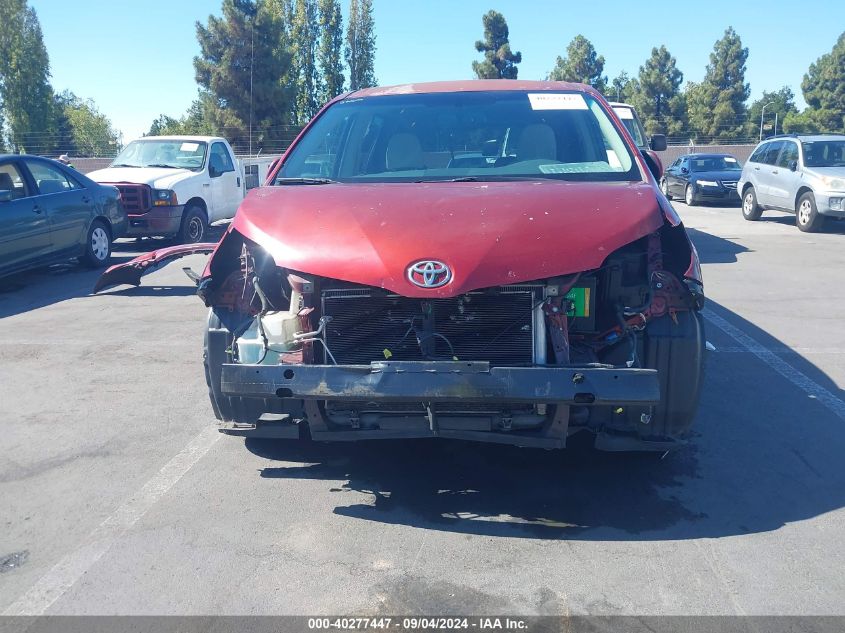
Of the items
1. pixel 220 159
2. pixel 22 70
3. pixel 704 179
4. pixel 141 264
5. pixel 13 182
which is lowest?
pixel 141 264

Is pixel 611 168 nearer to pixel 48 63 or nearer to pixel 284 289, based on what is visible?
pixel 284 289

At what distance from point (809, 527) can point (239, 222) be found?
3.03 metres

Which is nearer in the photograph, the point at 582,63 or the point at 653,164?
the point at 653,164

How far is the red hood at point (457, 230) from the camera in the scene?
3289 mm

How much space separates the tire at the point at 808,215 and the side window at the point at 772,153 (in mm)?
1699

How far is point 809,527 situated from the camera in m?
3.51

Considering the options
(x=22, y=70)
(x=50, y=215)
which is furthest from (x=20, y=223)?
(x=22, y=70)

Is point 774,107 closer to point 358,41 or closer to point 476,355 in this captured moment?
point 358,41

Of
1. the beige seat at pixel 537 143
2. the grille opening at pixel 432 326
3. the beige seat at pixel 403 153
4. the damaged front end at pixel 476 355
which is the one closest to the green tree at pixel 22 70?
the beige seat at pixel 403 153

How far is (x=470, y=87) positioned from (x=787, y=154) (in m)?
13.0

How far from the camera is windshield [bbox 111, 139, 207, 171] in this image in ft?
46.4

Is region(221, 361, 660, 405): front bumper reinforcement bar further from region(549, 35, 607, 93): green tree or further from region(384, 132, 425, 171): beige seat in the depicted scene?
region(549, 35, 607, 93): green tree

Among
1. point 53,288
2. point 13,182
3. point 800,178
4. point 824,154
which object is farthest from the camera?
point 824,154

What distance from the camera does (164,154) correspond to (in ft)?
47.1
